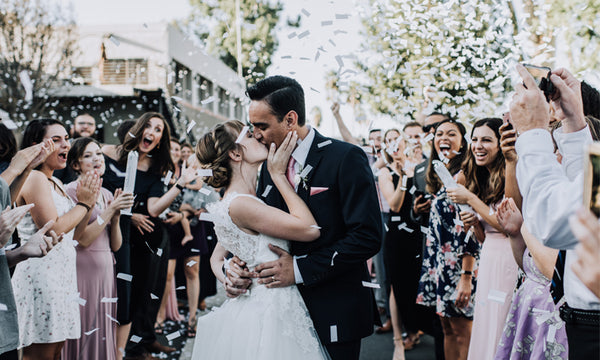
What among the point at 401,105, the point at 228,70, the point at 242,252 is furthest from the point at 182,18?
the point at 242,252

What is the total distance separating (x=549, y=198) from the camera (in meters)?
1.66

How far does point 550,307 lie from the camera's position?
9.77 ft

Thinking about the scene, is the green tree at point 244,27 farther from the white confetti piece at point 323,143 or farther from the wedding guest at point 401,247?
the white confetti piece at point 323,143

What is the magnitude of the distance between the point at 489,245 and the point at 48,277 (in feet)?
10.8

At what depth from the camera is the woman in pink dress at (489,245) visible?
3.76 m

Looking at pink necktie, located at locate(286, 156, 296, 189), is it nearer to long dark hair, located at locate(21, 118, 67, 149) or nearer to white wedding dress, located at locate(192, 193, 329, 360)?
white wedding dress, located at locate(192, 193, 329, 360)

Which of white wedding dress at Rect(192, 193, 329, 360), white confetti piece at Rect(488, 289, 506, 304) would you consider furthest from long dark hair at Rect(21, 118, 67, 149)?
white confetti piece at Rect(488, 289, 506, 304)

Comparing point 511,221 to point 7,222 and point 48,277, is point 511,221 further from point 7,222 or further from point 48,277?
point 48,277

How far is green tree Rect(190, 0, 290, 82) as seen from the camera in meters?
28.6

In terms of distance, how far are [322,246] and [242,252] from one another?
1.47 feet

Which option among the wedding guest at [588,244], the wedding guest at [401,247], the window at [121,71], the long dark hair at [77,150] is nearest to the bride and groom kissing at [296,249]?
the wedding guest at [588,244]

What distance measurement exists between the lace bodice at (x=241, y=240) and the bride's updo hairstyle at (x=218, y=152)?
186mm

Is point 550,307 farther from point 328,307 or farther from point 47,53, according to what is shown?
point 47,53

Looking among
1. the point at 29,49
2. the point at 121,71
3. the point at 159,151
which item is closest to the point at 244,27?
the point at 121,71
